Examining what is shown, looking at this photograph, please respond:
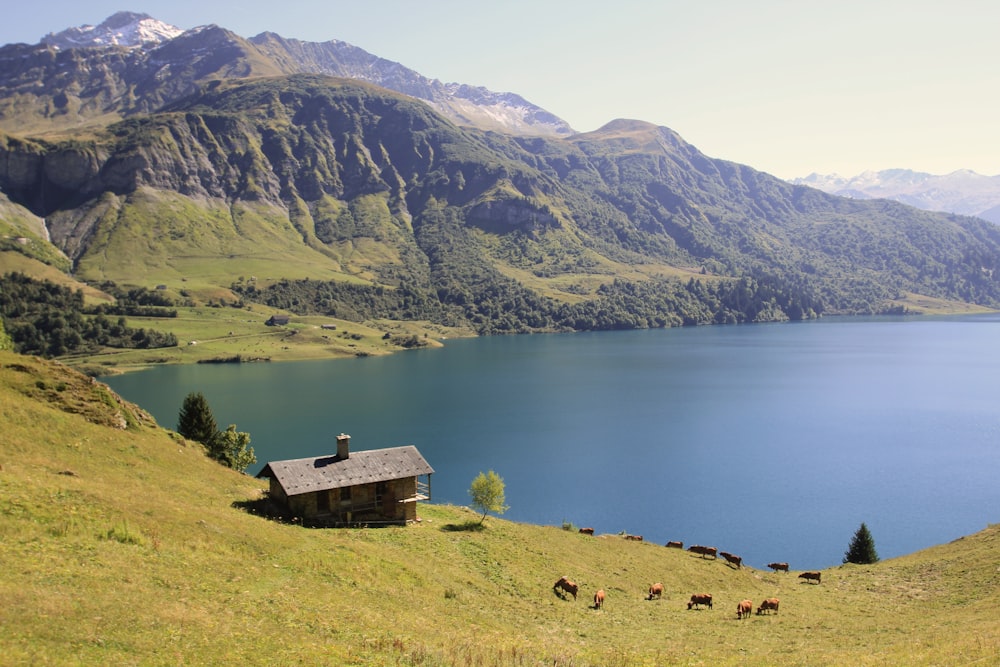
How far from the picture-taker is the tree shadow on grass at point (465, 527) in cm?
5156

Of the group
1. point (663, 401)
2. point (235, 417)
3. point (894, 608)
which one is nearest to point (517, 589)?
point (894, 608)

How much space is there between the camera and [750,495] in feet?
314

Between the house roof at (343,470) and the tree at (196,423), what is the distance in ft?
72.1

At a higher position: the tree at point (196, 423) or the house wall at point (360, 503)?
the tree at point (196, 423)

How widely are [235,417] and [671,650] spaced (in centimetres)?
13166

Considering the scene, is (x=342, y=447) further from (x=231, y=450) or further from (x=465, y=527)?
(x=231, y=450)

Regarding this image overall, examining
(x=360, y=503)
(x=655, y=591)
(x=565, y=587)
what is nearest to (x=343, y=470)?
(x=360, y=503)

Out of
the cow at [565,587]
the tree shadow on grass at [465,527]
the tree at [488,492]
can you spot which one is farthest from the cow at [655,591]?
the tree at [488,492]

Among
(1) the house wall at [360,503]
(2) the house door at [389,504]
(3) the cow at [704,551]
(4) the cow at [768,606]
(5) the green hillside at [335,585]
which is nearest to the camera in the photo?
(5) the green hillside at [335,585]

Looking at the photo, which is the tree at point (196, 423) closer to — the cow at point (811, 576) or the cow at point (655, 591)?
the cow at point (655, 591)

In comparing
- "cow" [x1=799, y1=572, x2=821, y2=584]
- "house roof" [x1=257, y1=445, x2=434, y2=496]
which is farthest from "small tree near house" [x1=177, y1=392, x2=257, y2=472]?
"cow" [x1=799, y1=572, x2=821, y2=584]

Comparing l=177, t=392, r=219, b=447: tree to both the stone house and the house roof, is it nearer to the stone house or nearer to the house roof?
the stone house

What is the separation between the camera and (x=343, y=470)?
165 ft

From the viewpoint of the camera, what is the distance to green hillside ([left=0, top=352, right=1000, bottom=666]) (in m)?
23.9
